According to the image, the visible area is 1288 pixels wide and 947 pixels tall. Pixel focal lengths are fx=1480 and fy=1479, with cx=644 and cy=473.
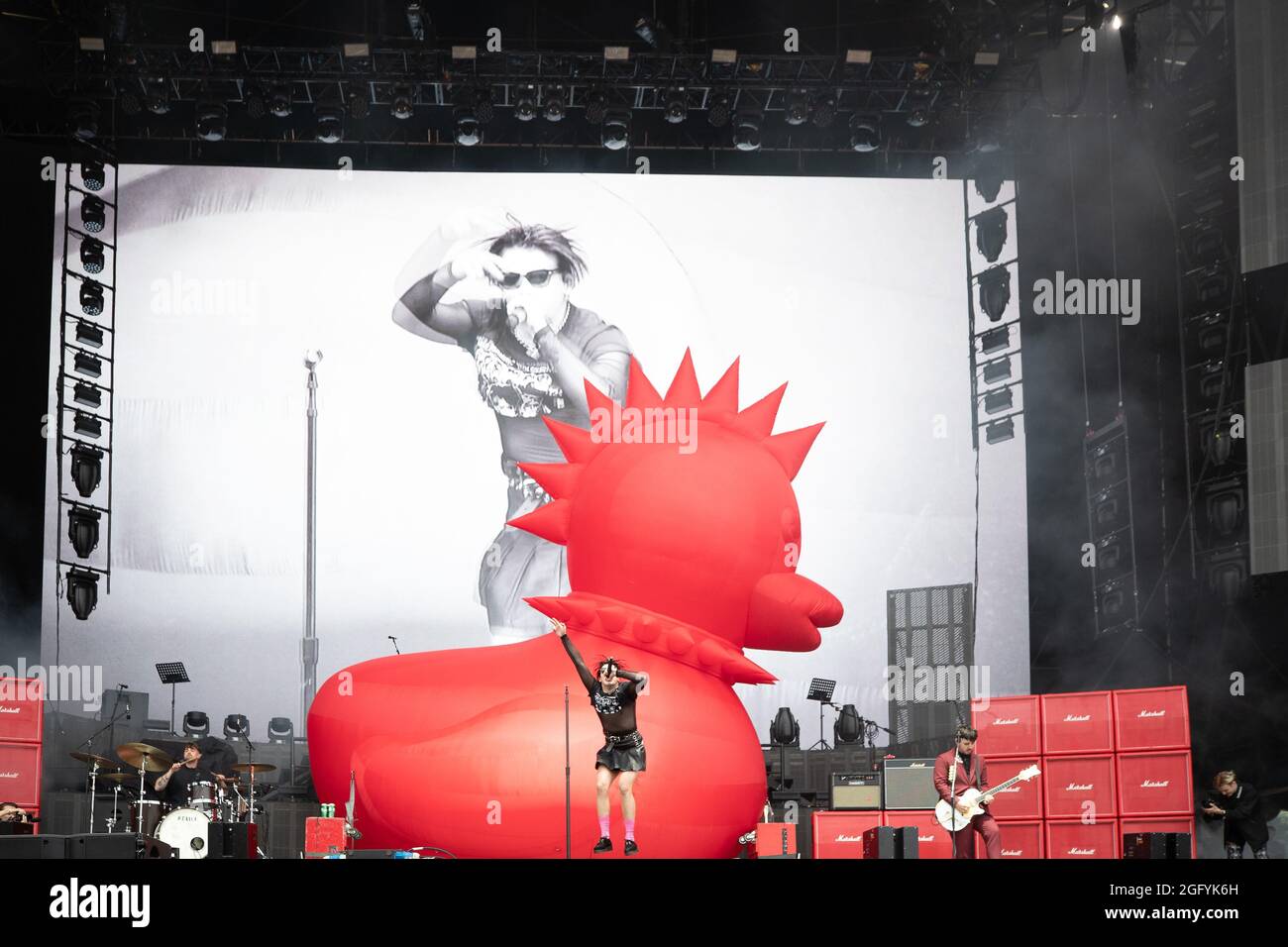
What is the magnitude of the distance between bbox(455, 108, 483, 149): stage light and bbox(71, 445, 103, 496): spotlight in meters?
4.03

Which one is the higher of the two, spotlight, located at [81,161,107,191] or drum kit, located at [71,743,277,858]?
spotlight, located at [81,161,107,191]

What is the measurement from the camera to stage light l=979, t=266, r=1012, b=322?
1281 centimetres

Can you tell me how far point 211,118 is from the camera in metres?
12.4

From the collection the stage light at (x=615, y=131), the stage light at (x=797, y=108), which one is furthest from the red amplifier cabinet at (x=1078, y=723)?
the stage light at (x=615, y=131)

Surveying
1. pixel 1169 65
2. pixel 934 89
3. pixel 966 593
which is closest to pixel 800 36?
pixel 934 89

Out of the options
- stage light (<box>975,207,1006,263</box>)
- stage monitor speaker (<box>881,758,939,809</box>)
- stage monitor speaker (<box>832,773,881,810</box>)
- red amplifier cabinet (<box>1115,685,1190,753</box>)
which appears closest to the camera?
red amplifier cabinet (<box>1115,685,1190,753</box>)

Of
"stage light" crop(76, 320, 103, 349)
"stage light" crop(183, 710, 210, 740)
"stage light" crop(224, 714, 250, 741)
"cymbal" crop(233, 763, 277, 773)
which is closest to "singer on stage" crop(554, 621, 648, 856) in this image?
"cymbal" crop(233, 763, 277, 773)

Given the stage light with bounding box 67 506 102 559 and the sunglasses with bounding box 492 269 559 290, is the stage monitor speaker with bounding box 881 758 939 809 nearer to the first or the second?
the sunglasses with bounding box 492 269 559 290

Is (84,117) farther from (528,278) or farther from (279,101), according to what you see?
(528,278)

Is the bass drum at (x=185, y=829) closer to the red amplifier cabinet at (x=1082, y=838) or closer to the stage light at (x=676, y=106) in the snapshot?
the red amplifier cabinet at (x=1082, y=838)

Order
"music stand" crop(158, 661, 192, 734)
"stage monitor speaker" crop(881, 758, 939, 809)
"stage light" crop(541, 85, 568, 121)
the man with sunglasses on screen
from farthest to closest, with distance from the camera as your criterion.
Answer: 1. the man with sunglasses on screen
2. "stage light" crop(541, 85, 568, 121)
3. "music stand" crop(158, 661, 192, 734)
4. "stage monitor speaker" crop(881, 758, 939, 809)

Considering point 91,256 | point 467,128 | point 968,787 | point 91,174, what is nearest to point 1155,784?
point 968,787

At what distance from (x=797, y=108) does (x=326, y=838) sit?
23.8 feet
